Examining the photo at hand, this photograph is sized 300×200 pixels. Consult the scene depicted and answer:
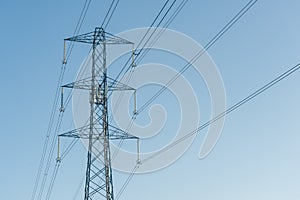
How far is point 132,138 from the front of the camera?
113 feet

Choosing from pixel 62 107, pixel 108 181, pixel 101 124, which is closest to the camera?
→ pixel 108 181

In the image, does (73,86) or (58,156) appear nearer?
(73,86)

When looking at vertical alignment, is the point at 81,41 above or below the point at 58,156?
above

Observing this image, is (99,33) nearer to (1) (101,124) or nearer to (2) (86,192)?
(1) (101,124)

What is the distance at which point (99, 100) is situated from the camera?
114 ft

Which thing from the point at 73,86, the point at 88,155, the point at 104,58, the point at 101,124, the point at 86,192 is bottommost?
the point at 86,192

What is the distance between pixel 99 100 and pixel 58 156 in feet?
18.7

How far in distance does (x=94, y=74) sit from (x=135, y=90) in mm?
3037

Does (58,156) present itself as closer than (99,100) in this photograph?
No

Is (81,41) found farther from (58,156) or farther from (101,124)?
(58,156)

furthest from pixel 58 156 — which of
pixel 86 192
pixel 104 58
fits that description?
pixel 104 58

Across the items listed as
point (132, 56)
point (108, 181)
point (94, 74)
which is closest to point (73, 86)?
point (94, 74)

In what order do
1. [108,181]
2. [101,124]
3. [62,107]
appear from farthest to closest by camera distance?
[62,107], [101,124], [108,181]

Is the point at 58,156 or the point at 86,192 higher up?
the point at 58,156
